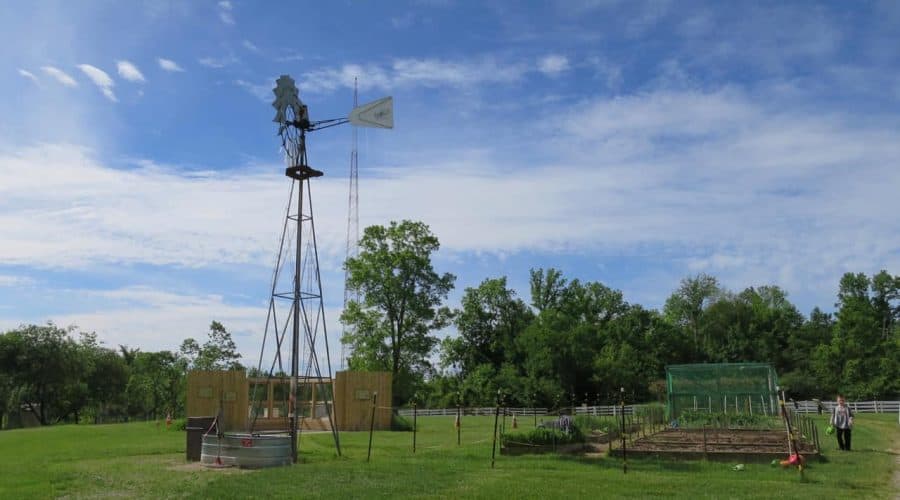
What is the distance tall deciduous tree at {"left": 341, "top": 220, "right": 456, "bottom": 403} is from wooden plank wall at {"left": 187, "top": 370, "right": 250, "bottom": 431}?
62.9 feet

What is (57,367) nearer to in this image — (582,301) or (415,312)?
(415,312)

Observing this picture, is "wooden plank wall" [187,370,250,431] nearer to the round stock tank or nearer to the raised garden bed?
the round stock tank

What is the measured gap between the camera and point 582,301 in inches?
3125

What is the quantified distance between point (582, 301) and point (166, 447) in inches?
2335

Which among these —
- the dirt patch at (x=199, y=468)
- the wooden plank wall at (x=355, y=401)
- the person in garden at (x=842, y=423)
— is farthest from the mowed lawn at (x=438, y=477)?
the wooden plank wall at (x=355, y=401)

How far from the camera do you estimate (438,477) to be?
1555 centimetres

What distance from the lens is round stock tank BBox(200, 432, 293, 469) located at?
1853 cm

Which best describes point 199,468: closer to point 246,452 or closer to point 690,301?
point 246,452

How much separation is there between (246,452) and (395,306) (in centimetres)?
3592

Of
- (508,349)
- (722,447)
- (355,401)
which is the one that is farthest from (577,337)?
(722,447)

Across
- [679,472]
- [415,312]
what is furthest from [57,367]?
[679,472]

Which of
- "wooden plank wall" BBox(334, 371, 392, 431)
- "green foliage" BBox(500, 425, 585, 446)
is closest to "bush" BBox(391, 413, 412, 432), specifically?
"wooden plank wall" BBox(334, 371, 392, 431)

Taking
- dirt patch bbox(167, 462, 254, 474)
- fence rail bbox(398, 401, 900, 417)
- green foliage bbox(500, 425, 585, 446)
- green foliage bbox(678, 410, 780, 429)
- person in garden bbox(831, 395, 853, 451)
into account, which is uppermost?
person in garden bbox(831, 395, 853, 451)

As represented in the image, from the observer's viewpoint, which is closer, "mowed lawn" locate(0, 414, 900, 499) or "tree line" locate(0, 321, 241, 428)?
"mowed lawn" locate(0, 414, 900, 499)
